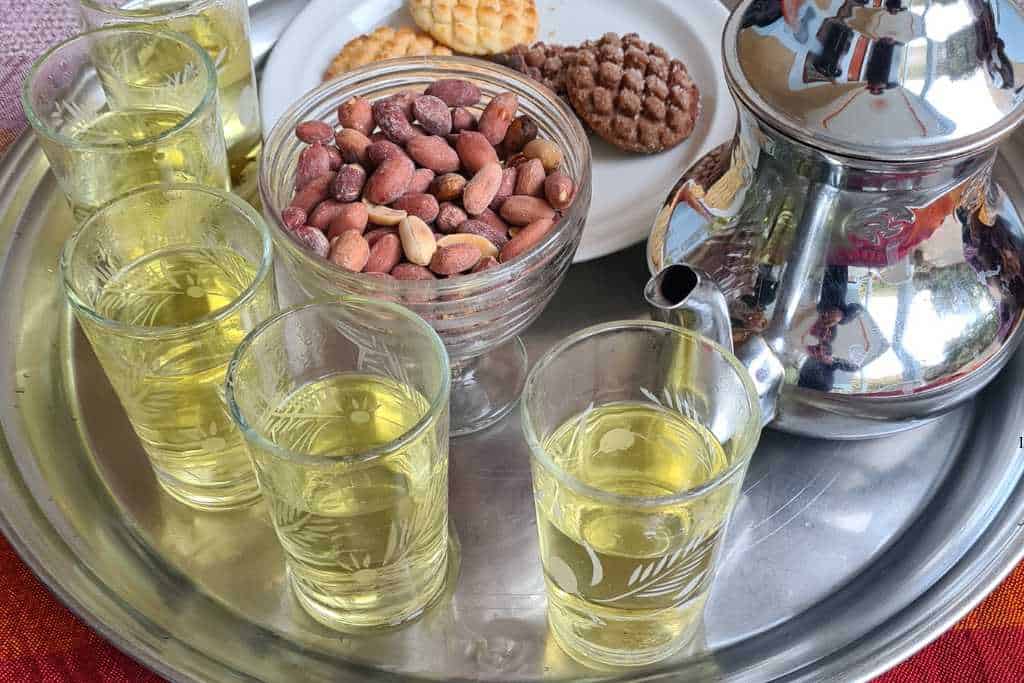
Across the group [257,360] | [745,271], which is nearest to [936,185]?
[745,271]

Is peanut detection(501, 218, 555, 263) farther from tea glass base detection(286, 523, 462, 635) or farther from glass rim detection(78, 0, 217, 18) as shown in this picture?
glass rim detection(78, 0, 217, 18)

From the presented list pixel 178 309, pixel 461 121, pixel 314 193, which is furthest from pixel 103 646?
pixel 461 121

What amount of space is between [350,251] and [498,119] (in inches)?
6.2

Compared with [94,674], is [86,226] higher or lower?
higher

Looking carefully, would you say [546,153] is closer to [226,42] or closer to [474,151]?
[474,151]

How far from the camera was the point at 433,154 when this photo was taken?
2.59 feet

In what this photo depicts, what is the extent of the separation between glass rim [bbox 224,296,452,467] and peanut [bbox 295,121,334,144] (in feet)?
0.69

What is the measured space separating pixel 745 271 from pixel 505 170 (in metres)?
0.18

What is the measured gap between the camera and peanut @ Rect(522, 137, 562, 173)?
796 mm

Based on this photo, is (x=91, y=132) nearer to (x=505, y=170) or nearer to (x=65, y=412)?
(x=65, y=412)

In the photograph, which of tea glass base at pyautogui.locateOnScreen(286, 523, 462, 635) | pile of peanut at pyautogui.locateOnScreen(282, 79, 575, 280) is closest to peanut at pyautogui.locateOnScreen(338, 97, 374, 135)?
pile of peanut at pyautogui.locateOnScreen(282, 79, 575, 280)

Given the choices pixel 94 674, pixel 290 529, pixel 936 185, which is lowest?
pixel 94 674

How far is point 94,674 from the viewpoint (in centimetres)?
73

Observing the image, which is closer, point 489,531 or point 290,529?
point 290,529
